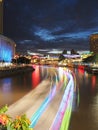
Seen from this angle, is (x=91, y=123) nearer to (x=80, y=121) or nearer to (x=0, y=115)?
(x=80, y=121)

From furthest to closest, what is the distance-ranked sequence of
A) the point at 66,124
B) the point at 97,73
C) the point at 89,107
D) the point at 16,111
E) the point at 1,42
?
1. the point at 1,42
2. the point at 97,73
3. the point at 89,107
4. the point at 16,111
5. the point at 66,124

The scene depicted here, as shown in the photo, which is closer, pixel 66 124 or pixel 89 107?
pixel 66 124

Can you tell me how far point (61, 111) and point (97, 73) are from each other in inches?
1515

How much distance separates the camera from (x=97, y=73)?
4988 cm

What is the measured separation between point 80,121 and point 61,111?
79.9 inches

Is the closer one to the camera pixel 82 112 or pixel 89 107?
pixel 82 112

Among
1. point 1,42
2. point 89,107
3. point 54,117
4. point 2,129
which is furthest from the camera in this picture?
point 1,42

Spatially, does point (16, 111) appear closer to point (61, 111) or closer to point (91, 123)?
point (61, 111)

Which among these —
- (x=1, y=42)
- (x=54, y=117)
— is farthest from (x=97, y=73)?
(x=1, y=42)

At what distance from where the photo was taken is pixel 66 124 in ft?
30.5

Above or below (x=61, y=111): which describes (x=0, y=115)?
above

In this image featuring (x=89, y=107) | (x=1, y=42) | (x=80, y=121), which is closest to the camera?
(x=80, y=121)

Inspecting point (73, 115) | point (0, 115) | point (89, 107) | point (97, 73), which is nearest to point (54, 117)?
point (73, 115)

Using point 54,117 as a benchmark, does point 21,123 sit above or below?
above
